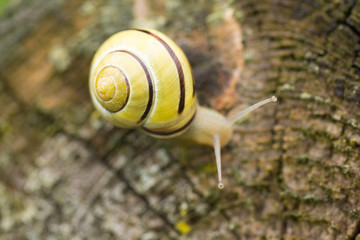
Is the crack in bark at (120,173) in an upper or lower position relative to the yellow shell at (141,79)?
lower

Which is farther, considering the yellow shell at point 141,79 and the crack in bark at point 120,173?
the crack in bark at point 120,173

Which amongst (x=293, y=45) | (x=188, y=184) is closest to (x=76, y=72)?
(x=188, y=184)

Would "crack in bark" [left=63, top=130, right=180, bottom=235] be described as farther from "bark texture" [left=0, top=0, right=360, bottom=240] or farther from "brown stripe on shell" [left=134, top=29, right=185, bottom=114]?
"brown stripe on shell" [left=134, top=29, right=185, bottom=114]

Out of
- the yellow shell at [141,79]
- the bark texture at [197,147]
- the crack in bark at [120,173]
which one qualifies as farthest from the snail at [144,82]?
the crack in bark at [120,173]

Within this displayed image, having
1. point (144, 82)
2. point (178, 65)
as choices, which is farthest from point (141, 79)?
point (178, 65)

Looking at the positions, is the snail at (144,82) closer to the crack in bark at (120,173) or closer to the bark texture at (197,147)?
the bark texture at (197,147)

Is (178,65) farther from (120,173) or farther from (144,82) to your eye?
(120,173)
